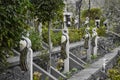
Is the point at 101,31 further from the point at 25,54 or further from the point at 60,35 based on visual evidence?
the point at 25,54

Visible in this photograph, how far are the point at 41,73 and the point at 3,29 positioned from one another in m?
3.89

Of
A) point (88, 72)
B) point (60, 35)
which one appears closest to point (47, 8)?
point (88, 72)

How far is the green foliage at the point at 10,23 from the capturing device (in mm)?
8328

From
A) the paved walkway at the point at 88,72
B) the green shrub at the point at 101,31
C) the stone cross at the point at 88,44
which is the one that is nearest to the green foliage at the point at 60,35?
the stone cross at the point at 88,44

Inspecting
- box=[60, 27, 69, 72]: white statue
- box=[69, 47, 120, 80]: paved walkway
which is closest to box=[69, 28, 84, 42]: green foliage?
box=[69, 47, 120, 80]: paved walkway

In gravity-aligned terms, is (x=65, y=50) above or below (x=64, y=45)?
below

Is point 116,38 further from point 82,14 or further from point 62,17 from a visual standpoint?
point 62,17

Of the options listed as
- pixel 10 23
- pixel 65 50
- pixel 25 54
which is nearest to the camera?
pixel 10 23

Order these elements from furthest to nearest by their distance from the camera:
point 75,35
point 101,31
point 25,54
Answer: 1. point 101,31
2. point 75,35
3. point 25,54

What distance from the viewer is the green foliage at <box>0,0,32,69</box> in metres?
8.33

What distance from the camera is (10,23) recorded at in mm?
8516

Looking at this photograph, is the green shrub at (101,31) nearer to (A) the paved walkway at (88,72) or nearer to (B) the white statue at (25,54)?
(A) the paved walkway at (88,72)

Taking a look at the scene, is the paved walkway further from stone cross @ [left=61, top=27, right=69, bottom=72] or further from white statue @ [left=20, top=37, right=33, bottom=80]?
white statue @ [left=20, top=37, right=33, bottom=80]

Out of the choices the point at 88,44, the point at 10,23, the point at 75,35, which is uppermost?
the point at 10,23
